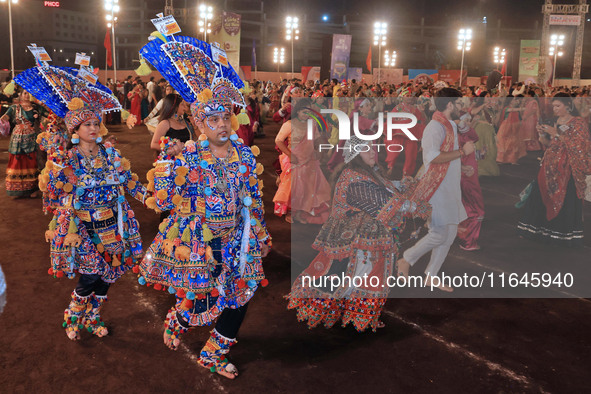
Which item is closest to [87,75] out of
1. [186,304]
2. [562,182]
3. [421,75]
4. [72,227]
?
[72,227]

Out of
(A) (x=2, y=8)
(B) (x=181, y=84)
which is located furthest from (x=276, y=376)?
(A) (x=2, y=8)

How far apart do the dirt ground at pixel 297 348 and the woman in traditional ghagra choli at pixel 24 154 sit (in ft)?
12.6

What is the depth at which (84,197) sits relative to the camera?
14.4ft

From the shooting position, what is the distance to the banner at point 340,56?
2702 cm

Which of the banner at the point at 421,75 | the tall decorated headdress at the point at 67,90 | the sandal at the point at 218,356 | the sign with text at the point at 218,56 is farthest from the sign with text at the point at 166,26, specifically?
the banner at the point at 421,75

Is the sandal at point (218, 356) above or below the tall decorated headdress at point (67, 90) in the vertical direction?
below

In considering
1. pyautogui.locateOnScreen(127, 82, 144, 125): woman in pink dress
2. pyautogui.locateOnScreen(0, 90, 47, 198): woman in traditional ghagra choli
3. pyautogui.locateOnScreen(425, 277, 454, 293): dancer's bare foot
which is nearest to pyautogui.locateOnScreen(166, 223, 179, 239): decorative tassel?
pyautogui.locateOnScreen(425, 277, 454, 293): dancer's bare foot

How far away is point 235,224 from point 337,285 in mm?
1316

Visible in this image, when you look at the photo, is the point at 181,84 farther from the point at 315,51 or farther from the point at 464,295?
the point at 315,51

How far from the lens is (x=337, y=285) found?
4832 mm

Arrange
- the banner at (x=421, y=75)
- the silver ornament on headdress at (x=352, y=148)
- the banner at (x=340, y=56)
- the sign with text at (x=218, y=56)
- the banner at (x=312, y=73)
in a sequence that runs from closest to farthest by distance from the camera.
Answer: the sign with text at (x=218, y=56) < the silver ornament on headdress at (x=352, y=148) < the banner at (x=340, y=56) < the banner at (x=421, y=75) < the banner at (x=312, y=73)

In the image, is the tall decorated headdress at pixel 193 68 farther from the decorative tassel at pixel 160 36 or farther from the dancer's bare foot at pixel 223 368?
the dancer's bare foot at pixel 223 368

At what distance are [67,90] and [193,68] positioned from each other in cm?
133

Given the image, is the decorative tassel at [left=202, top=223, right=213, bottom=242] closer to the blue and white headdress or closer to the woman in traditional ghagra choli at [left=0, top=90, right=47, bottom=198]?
the blue and white headdress
